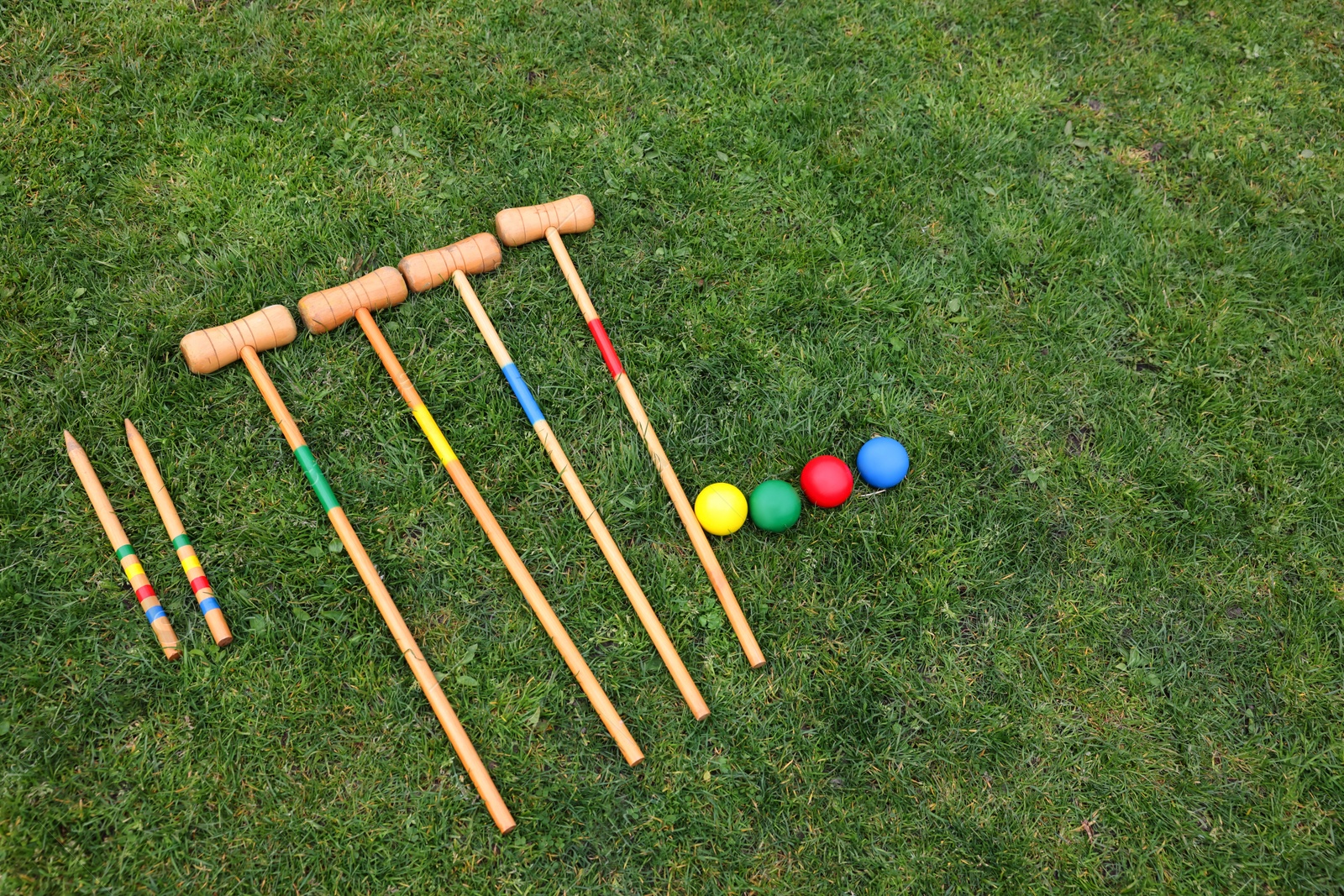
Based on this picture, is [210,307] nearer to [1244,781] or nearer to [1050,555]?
[1050,555]

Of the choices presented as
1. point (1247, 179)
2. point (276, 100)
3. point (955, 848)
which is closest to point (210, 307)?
point (276, 100)

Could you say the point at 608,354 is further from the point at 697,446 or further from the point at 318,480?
the point at 318,480

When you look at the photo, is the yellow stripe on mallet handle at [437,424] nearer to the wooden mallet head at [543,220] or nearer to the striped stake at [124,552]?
the wooden mallet head at [543,220]

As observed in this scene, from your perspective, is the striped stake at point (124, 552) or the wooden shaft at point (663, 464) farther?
the wooden shaft at point (663, 464)

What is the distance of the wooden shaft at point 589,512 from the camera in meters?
2.85

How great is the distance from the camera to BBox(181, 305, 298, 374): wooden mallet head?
2988mm

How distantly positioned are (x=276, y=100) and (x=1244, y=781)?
4.45m

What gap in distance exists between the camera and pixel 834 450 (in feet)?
10.9

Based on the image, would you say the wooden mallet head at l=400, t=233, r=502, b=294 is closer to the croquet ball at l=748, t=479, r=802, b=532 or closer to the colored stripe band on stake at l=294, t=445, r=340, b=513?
the colored stripe band on stake at l=294, t=445, r=340, b=513

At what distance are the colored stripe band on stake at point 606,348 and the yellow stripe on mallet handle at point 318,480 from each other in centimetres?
107

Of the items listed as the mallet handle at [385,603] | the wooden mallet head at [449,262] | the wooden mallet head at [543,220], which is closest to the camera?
the mallet handle at [385,603]

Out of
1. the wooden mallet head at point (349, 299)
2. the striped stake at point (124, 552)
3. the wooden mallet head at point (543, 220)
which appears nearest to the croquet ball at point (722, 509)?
the wooden mallet head at point (543, 220)

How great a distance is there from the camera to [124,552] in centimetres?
278

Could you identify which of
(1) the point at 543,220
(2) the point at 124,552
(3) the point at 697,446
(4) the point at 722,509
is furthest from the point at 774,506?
(2) the point at 124,552
